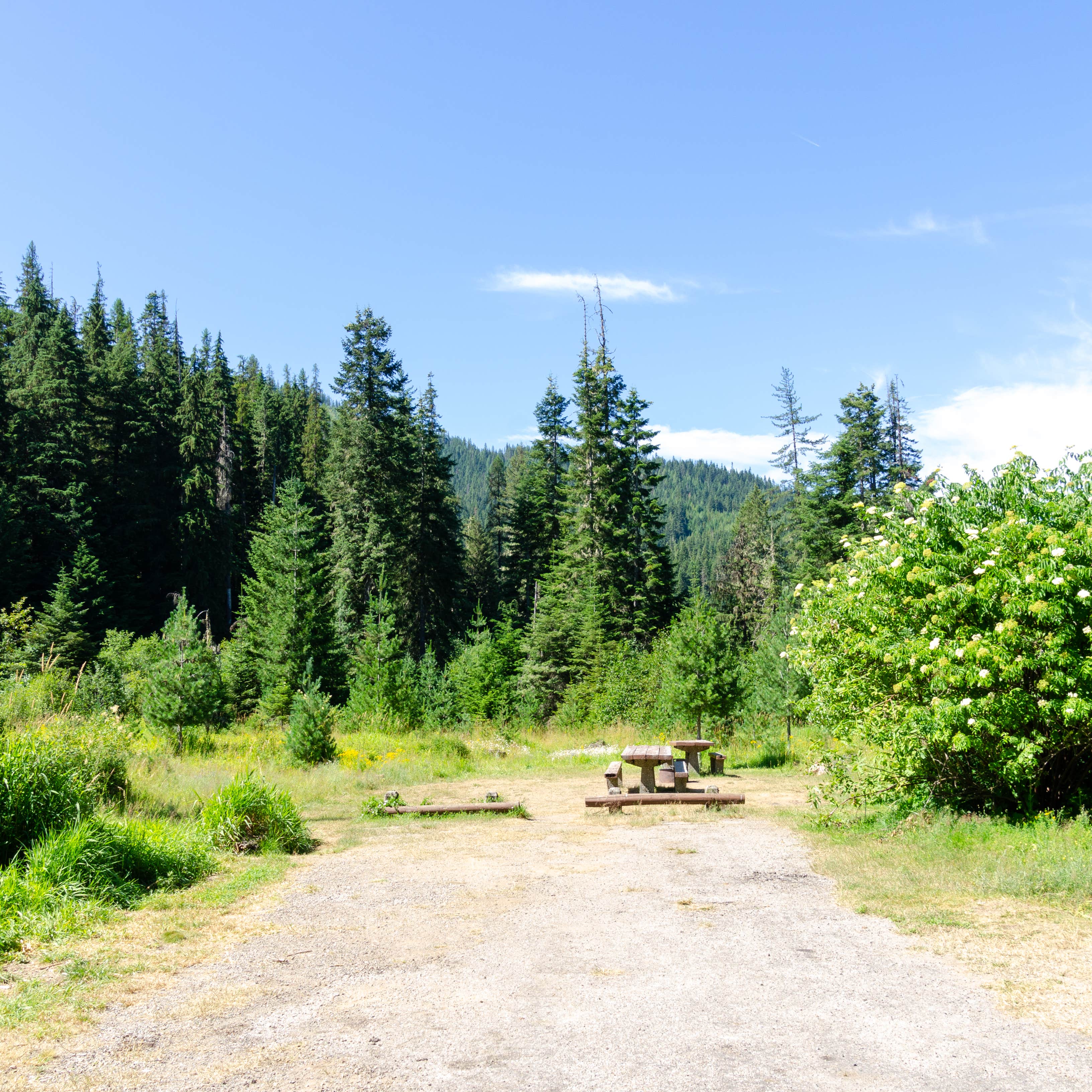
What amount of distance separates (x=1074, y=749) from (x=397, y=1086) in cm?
742

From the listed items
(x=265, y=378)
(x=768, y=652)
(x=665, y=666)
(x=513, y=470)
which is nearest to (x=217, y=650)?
(x=665, y=666)

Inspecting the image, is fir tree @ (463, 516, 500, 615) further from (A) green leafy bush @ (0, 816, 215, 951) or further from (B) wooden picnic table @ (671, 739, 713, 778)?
(A) green leafy bush @ (0, 816, 215, 951)

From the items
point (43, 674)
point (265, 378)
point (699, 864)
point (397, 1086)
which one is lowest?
point (699, 864)

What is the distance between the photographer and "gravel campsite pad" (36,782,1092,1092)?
360 cm

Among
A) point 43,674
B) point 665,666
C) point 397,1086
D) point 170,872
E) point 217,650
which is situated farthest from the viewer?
point 217,650

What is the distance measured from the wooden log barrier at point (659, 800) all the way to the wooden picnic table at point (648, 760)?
0.42 metres

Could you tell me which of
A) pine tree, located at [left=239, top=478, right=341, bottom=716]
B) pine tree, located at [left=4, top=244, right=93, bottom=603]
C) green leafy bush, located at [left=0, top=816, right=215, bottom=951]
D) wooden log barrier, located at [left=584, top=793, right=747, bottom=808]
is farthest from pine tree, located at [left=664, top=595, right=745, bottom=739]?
pine tree, located at [left=4, top=244, right=93, bottom=603]

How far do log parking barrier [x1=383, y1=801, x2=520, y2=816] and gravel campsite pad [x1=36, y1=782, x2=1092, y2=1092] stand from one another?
3.18 m

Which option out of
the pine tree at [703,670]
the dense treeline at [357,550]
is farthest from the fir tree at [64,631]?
the pine tree at [703,670]

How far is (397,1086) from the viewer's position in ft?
11.4

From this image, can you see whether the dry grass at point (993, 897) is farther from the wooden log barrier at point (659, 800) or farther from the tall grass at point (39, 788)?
the tall grass at point (39, 788)

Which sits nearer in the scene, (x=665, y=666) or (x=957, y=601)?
(x=957, y=601)

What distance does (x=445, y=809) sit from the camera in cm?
1062

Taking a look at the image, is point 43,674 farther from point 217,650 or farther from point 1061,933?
point 1061,933
